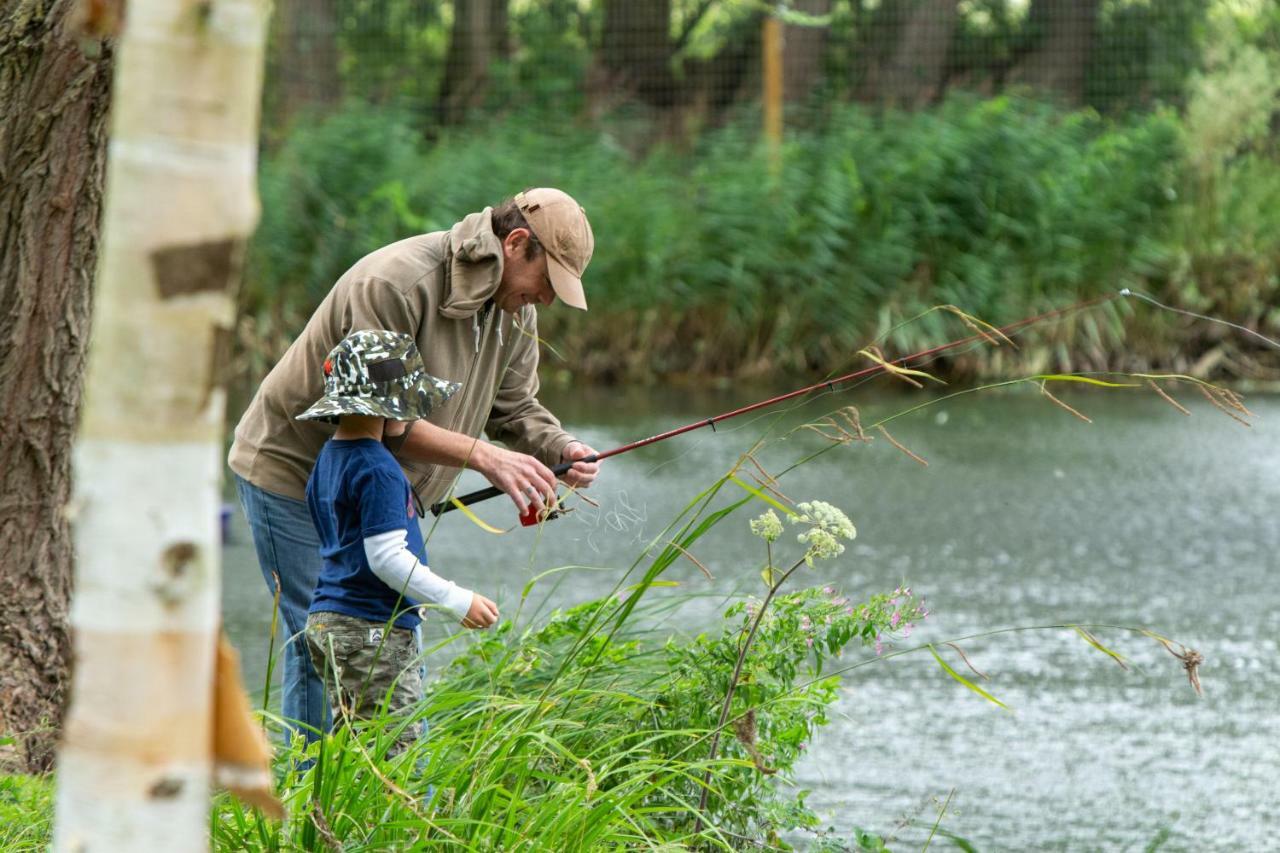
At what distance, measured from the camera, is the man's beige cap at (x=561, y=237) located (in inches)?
130

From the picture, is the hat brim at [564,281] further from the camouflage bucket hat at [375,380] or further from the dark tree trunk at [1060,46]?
the dark tree trunk at [1060,46]

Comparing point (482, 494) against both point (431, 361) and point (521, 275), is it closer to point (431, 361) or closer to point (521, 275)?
point (431, 361)

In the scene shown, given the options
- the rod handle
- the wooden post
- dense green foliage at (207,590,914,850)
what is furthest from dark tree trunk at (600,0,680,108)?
dense green foliage at (207,590,914,850)

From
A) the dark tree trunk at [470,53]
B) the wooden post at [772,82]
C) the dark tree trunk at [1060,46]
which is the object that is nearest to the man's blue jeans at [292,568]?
the wooden post at [772,82]

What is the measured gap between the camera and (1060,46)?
15.2m


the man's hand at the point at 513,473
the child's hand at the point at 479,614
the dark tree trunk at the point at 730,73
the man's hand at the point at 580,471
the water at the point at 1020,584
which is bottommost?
the water at the point at 1020,584

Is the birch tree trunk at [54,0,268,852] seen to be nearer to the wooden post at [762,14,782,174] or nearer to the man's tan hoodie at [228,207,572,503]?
the man's tan hoodie at [228,207,572,503]

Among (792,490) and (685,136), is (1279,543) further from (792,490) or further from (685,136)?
(685,136)

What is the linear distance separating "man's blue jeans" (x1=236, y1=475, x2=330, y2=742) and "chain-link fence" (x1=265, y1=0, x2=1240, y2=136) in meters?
10.1

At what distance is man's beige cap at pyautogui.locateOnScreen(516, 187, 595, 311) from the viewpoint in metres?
3.29

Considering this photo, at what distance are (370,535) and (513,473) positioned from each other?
322mm

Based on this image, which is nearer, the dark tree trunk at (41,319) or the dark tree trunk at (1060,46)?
the dark tree trunk at (41,319)

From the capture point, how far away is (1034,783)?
158 inches

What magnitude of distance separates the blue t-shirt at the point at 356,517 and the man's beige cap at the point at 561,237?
0.50 m
